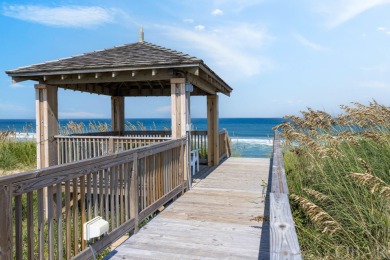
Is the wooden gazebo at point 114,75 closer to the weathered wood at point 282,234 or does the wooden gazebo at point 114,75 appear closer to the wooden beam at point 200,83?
the wooden beam at point 200,83

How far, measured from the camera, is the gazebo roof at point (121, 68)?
570 cm

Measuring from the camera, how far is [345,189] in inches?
133

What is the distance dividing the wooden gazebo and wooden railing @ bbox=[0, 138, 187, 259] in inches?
45.5

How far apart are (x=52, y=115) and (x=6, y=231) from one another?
557cm

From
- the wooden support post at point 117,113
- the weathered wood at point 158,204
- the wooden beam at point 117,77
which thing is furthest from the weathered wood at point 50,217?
the wooden support post at point 117,113

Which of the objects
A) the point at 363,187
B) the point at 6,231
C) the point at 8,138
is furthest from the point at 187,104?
the point at 8,138

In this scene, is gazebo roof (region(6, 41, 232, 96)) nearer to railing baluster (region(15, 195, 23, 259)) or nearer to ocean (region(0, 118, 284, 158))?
ocean (region(0, 118, 284, 158))

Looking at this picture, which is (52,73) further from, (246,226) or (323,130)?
(323,130)

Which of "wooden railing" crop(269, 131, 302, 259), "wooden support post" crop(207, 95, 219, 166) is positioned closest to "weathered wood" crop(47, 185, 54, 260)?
"wooden railing" crop(269, 131, 302, 259)

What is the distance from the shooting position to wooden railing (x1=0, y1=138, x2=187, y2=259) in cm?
203

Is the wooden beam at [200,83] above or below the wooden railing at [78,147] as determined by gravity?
above

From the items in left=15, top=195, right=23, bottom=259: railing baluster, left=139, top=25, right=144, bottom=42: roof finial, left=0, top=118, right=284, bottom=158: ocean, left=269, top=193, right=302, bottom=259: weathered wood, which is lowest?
left=0, top=118, right=284, bottom=158: ocean

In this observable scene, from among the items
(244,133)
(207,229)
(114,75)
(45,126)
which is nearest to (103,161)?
(207,229)

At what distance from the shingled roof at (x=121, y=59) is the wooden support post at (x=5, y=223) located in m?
4.06
